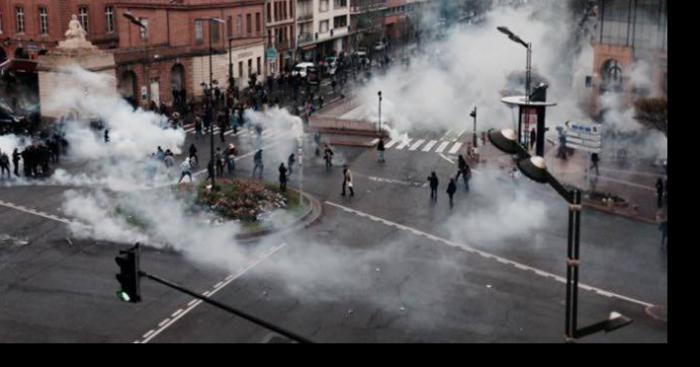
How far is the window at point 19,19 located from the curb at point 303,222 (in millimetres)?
41105

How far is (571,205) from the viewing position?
30.7 ft

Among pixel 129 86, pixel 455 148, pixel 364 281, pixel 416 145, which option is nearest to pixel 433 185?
pixel 364 281

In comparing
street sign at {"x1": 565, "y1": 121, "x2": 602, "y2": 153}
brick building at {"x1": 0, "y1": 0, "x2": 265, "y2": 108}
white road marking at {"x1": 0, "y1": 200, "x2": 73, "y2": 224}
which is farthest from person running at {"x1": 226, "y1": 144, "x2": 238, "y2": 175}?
brick building at {"x1": 0, "y1": 0, "x2": 265, "y2": 108}

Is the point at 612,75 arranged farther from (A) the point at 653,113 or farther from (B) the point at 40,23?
(B) the point at 40,23

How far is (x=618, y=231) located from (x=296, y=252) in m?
10.5

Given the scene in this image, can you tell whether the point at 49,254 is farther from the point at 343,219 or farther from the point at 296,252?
the point at 343,219

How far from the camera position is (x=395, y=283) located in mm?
23016

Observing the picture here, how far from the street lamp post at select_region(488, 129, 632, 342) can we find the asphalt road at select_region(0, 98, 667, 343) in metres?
9.74

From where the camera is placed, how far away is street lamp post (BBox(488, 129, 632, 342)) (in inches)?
352

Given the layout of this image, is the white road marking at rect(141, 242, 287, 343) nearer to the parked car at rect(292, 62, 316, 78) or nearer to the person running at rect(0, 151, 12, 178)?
the person running at rect(0, 151, 12, 178)

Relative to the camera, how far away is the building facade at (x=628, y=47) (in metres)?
40.3

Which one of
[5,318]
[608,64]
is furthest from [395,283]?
[608,64]

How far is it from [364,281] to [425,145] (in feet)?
78.0
